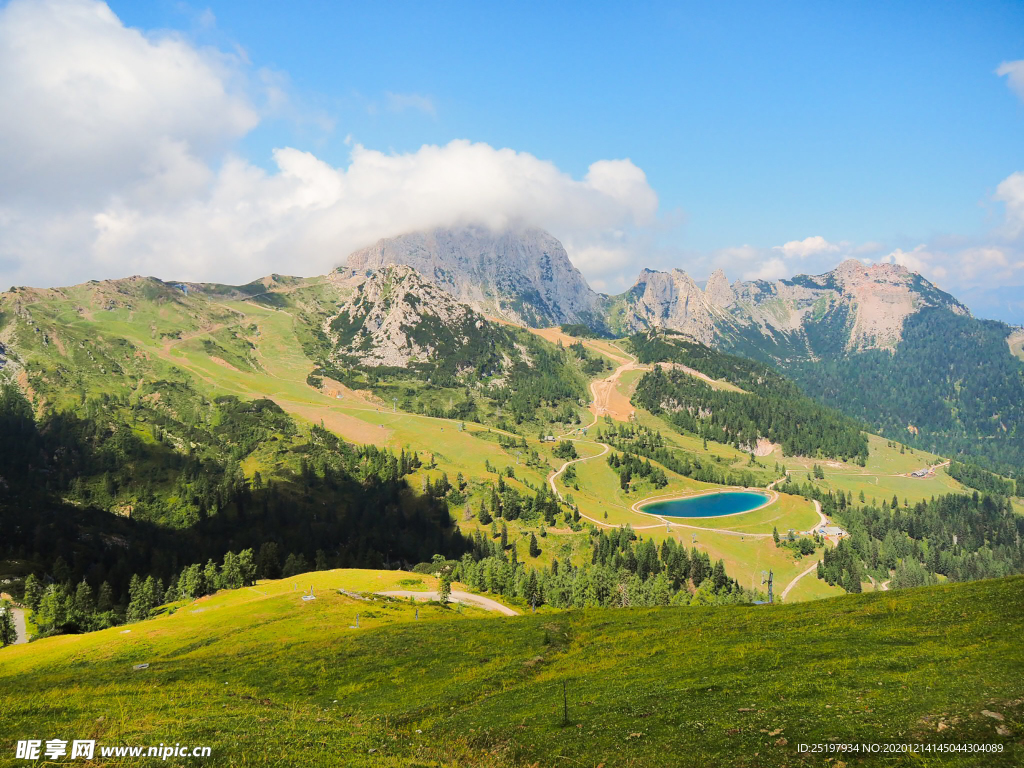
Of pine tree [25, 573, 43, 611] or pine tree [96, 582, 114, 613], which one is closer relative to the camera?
pine tree [25, 573, 43, 611]

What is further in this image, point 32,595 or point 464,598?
point 32,595

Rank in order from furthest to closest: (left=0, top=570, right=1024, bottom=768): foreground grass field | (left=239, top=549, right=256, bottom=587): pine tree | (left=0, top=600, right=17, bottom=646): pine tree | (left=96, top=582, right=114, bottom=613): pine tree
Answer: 1. (left=239, top=549, right=256, bottom=587): pine tree
2. (left=96, top=582, right=114, bottom=613): pine tree
3. (left=0, top=600, right=17, bottom=646): pine tree
4. (left=0, top=570, right=1024, bottom=768): foreground grass field

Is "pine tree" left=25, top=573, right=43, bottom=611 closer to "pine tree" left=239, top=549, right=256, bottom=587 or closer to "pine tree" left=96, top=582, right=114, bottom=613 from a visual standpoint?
"pine tree" left=96, top=582, right=114, bottom=613

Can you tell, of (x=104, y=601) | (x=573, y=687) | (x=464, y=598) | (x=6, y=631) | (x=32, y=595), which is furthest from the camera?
(x=104, y=601)

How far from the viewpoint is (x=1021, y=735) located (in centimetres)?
2852

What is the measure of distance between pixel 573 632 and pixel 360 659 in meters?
32.2

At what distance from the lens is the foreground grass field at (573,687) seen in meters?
32.1

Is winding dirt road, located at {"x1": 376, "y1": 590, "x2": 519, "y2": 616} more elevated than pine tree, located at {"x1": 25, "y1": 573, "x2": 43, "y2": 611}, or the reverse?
pine tree, located at {"x1": 25, "y1": 573, "x2": 43, "y2": 611}

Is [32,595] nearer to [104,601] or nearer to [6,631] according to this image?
[104,601]

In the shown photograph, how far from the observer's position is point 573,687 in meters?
52.5

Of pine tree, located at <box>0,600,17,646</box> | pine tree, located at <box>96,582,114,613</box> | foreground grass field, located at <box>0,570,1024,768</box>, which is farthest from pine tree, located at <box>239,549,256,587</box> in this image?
foreground grass field, located at <box>0,570,1024,768</box>

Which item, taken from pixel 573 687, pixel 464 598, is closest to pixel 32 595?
pixel 464 598

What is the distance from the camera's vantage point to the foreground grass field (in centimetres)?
3209

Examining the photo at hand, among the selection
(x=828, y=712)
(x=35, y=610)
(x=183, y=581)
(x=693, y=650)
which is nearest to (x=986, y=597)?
(x=693, y=650)
